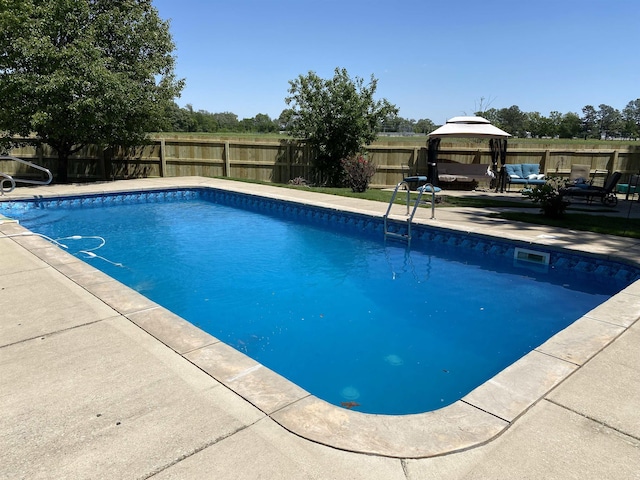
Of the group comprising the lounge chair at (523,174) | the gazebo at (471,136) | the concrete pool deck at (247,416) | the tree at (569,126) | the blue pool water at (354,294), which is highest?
the tree at (569,126)

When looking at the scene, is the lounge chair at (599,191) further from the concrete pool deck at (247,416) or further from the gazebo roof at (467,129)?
the concrete pool deck at (247,416)

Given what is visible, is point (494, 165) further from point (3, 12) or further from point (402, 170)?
point (3, 12)

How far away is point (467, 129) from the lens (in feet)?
44.7

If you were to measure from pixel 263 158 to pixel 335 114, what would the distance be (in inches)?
135

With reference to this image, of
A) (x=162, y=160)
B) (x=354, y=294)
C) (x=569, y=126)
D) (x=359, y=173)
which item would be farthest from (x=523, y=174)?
(x=569, y=126)

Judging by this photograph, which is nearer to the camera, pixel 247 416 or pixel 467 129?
pixel 247 416

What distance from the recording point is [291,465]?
6.51ft

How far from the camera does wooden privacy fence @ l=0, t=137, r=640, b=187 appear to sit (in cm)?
1462

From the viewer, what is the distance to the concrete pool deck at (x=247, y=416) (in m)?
2.00

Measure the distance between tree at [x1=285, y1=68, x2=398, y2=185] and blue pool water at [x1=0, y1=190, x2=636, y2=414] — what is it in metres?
5.36

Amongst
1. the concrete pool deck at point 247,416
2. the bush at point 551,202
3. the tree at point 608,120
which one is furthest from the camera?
the tree at point 608,120

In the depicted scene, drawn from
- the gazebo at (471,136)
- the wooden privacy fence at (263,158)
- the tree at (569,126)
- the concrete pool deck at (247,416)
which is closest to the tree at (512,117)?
the tree at (569,126)

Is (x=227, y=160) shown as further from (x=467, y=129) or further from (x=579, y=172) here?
(x=579, y=172)

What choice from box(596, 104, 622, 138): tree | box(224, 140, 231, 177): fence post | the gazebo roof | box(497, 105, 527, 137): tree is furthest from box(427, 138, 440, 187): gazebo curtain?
box(596, 104, 622, 138): tree
